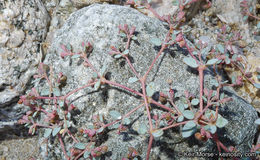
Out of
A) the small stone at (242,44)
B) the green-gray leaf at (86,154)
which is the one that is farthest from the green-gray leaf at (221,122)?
the small stone at (242,44)

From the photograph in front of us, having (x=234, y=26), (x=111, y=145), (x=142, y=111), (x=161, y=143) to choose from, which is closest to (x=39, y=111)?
(x=111, y=145)

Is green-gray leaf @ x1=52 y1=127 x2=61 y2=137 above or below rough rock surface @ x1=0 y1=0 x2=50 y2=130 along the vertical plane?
below

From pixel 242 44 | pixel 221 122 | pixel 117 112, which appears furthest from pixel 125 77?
pixel 242 44

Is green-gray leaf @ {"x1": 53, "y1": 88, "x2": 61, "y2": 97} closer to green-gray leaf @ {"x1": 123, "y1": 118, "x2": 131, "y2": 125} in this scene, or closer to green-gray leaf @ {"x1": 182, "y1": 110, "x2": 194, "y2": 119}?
green-gray leaf @ {"x1": 123, "y1": 118, "x2": 131, "y2": 125}

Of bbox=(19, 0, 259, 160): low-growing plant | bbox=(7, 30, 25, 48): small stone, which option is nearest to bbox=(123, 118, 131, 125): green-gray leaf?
bbox=(19, 0, 259, 160): low-growing plant

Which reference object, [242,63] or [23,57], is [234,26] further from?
[23,57]

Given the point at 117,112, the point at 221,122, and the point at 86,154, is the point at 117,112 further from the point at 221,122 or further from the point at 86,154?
the point at 221,122
